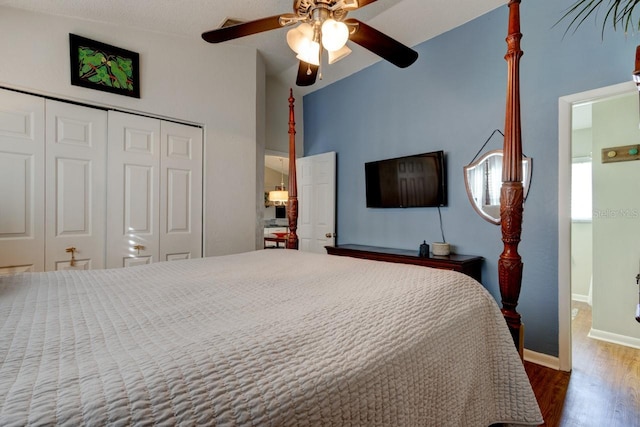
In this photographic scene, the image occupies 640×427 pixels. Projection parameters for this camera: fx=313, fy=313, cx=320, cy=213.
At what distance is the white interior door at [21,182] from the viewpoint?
218 centimetres

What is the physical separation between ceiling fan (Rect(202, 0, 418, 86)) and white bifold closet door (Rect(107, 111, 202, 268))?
1.31 m

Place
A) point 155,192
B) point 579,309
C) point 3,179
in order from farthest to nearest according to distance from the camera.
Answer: point 579,309 < point 155,192 < point 3,179

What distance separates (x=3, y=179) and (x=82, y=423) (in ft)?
8.55

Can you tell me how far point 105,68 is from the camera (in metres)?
2.51

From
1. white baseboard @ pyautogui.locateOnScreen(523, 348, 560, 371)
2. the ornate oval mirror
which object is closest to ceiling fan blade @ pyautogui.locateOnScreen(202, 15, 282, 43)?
the ornate oval mirror

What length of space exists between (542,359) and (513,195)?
1862mm

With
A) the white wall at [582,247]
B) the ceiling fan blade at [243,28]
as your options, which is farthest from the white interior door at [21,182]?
the white wall at [582,247]

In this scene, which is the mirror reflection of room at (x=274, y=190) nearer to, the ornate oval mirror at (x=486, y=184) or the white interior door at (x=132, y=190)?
the white interior door at (x=132, y=190)

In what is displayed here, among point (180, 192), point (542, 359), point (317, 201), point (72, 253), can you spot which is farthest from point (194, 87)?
point (542, 359)

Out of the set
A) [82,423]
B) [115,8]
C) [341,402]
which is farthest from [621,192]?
[115,8]

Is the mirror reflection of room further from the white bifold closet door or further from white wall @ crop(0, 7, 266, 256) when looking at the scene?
the white bifold closet door

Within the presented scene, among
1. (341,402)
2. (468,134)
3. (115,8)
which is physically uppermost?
(115,8)

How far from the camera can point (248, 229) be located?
3.34 m

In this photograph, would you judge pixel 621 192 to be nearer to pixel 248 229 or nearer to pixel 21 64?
pixel 248 229
